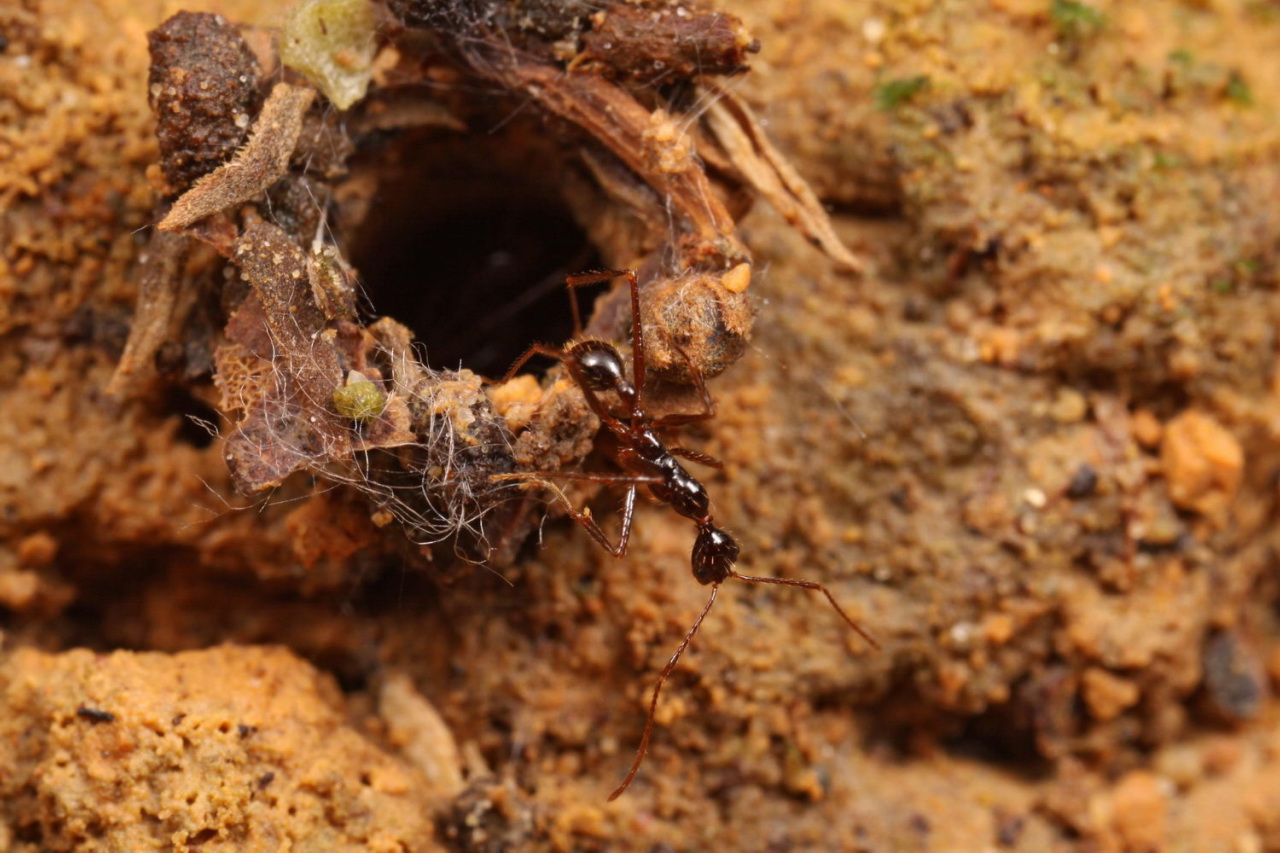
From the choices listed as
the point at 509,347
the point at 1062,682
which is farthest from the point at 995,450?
the point at 509,347

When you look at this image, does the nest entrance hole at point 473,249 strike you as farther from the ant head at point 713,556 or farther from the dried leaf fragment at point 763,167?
the ant head at point 713,556

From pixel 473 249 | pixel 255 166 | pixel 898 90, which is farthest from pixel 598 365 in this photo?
pixel 898 90

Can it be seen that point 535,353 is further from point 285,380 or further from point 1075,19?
point 1075,19

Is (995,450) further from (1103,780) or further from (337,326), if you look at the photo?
(337,326)

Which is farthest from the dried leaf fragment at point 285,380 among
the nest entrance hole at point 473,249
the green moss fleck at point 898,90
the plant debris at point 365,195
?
the green moss fleck at point 898,90

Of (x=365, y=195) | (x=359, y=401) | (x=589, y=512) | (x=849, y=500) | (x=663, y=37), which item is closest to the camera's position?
(x=359, y=401)
